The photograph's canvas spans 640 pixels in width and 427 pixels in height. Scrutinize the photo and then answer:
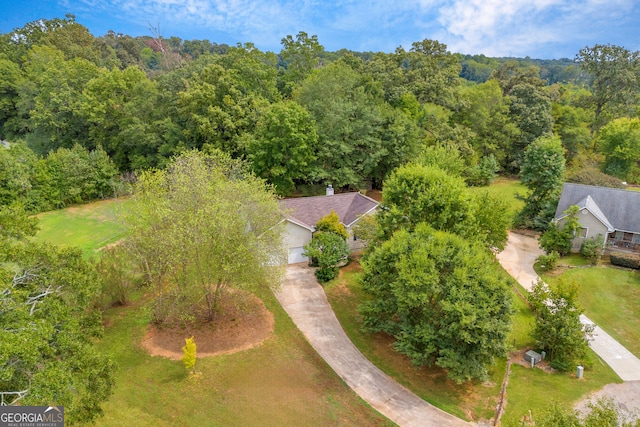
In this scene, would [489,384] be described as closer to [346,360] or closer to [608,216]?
[346,360]

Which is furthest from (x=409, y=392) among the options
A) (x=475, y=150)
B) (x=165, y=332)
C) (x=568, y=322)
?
(x=475, y=150)

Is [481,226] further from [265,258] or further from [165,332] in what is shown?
[165,332]

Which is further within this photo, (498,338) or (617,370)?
(617,370)

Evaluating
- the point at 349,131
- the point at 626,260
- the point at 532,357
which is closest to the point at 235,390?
the point at 532,357

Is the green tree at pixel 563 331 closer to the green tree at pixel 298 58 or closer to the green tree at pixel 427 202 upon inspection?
the green tree at pixel 427 202

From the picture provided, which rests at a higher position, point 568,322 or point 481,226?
point 481,226

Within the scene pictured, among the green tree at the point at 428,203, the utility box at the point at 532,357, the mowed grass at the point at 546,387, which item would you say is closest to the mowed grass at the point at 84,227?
the green tree at the point at 428,203
